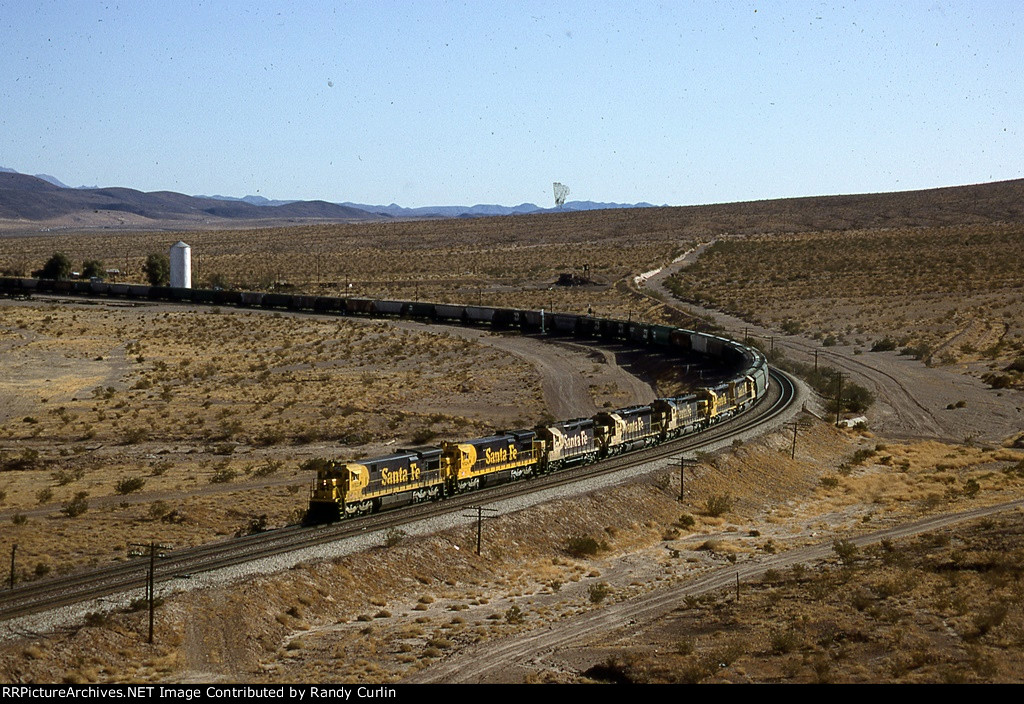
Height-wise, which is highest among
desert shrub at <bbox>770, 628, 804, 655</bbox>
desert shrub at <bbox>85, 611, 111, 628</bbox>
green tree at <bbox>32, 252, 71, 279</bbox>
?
green tree at <bbox>32, 252, 71, 279</bbox>

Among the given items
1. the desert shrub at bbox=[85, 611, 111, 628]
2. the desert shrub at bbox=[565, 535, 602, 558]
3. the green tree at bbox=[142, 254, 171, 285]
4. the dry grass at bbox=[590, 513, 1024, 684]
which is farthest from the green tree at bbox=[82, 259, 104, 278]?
the dry grass at bbox=[590, 513, 1024, 684]

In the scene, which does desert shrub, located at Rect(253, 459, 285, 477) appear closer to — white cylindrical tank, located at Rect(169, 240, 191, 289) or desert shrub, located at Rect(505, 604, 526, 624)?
desert shrub, located at Rect(505, 604, 526, 624)

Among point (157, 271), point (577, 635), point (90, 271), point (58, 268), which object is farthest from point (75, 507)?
point (90, 271)

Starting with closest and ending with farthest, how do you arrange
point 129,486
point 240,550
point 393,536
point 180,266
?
point 240,550, point 393,536, point 129,486, point 180,266

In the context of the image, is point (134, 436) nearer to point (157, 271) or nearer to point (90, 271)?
point (157, 271)

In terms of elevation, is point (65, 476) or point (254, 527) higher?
point (254, 527)
